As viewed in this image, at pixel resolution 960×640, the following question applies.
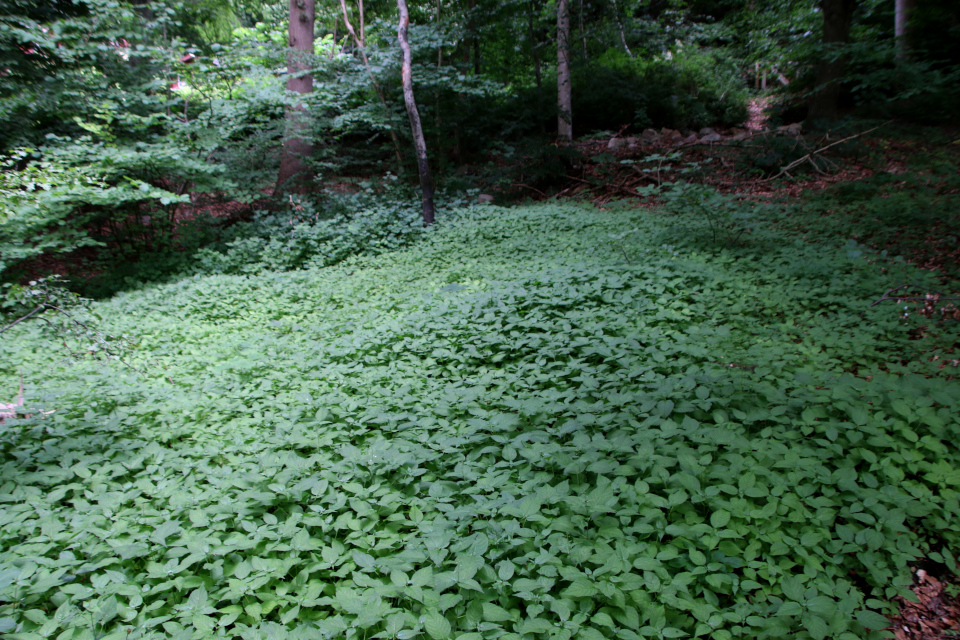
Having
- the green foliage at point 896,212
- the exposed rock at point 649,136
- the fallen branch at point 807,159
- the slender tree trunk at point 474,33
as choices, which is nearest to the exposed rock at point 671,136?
the exposed rock at point 649,136

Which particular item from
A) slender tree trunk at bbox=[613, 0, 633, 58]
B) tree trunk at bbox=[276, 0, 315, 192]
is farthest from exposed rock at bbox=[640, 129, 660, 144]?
tree trunk at bbox=[276, 0, 315, 192]

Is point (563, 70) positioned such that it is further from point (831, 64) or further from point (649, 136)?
point (831, 64)

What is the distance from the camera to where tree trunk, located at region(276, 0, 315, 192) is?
9.77 meters

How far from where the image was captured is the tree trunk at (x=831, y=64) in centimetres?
988

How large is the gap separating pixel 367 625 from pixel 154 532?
4.10ft

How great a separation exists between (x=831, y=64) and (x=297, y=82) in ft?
36.9

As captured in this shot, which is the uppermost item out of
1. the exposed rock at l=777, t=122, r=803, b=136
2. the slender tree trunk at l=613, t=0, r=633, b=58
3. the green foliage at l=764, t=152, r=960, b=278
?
the slender tree trunk at l=613, t=0, r=633, b=58

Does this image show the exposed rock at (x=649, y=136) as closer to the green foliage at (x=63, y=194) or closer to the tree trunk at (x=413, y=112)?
the tree trunk at (x=413, y=112)

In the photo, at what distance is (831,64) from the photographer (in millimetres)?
10023

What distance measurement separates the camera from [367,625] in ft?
5.65

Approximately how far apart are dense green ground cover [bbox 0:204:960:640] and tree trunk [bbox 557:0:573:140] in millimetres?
8534

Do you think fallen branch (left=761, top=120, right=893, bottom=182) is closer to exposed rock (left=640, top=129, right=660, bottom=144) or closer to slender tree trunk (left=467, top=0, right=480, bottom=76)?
exposed rock (left=640, top=129, right=660, bottom=144)

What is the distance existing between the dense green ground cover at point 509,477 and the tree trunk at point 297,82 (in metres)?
6.66

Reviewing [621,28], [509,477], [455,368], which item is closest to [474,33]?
[621,28]
